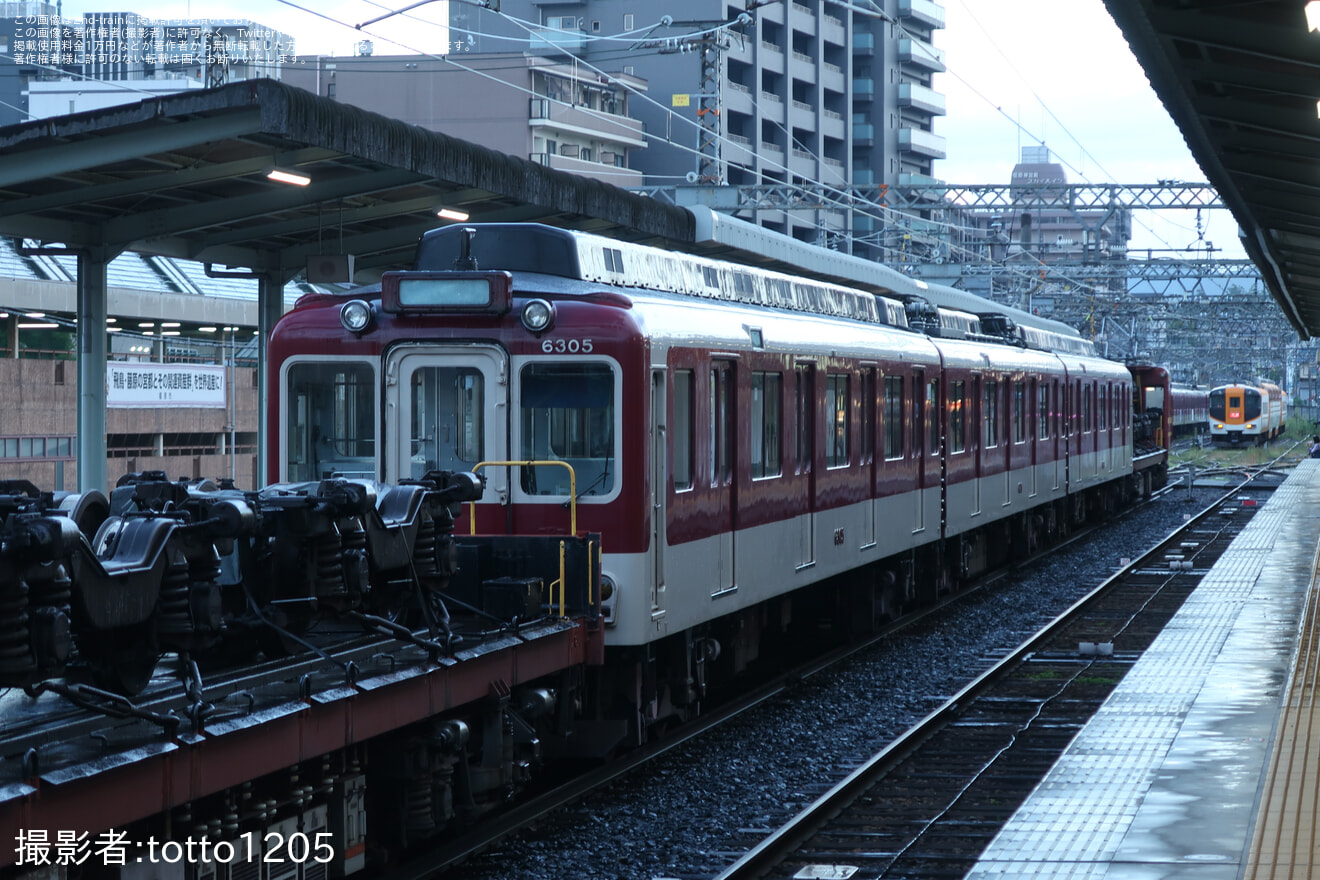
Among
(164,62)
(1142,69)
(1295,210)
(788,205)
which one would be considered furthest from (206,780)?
(164,62)

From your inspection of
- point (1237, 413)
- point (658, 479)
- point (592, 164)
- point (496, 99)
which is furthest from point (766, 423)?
point (1237, 413)

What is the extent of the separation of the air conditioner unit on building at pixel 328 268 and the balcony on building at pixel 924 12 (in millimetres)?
69521

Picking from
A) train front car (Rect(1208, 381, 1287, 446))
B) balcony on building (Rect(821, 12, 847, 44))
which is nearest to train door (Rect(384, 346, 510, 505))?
train front car (Rect(1208, 381, 1287, 446))

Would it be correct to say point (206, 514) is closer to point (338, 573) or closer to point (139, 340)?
point (338, 573)

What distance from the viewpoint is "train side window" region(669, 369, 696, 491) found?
10.5 meters

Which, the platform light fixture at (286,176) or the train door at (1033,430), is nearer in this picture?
the platform light fixture at (286,176)

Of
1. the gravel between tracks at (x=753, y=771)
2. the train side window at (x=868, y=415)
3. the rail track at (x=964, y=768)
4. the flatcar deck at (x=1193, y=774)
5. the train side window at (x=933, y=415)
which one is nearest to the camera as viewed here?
the flatcar deck at (x=1193, y=774)

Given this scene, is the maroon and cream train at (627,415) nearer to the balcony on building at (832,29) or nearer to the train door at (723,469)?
the train door at (723,469)

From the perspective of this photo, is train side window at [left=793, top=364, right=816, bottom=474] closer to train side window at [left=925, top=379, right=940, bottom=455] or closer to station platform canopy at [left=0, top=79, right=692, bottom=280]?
station platform canopy at [left=0, top=79, right=692, bottom=280]

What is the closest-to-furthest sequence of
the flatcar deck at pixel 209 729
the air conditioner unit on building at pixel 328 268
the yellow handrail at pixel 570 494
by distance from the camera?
1. the flatcar deck at pixel 209 729
2. the yellow handrail at pixel 570 494
3. the air conditioner unit on building at pixel 328 268

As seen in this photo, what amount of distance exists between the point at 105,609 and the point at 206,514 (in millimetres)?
752

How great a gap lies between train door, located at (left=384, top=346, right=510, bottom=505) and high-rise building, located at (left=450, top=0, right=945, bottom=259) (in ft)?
164

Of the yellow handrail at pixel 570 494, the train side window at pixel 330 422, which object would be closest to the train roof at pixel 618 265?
the train side window at pixel 330 422

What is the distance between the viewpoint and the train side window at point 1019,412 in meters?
22.4
